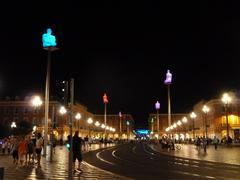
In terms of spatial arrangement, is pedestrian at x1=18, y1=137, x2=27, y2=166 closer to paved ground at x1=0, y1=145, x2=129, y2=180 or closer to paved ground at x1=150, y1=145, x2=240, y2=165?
paved ground at x1=0, y1=145, x2=129, y2=180

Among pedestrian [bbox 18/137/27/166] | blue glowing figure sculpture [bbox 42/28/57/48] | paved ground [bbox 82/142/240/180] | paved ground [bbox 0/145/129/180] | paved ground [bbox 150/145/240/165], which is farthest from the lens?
blue glowing figure sculpture [bbox 42/28/57/48]

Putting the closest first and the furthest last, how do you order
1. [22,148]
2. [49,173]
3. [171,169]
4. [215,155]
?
[49,173] < [171,169] < [22,148] < [215,155]

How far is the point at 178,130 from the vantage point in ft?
520

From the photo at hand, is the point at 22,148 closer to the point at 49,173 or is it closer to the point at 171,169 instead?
the point at 49,173

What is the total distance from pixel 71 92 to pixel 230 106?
10337 cm

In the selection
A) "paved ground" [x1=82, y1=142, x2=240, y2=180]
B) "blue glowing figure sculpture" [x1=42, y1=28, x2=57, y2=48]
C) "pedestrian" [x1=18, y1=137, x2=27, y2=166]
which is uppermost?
"blue glowing figure sculpture" [x1=42, y1=28, x2=57, y2=48]

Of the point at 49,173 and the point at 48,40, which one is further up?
the point at 48,40

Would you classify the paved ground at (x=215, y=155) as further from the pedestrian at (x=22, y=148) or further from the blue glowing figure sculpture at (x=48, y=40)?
the blue glowing figure sculpture at (x=48, y=40)

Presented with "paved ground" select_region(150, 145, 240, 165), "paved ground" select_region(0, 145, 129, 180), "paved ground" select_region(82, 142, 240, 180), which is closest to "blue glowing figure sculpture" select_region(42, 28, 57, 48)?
"paved ground" select_region(82, 142, 240, 180)

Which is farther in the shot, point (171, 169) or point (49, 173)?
point (171, 169)

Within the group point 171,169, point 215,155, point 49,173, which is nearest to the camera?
point 49,173

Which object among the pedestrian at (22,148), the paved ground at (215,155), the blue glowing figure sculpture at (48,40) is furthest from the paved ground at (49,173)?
the blue glowing figure sculpture at (48,40)

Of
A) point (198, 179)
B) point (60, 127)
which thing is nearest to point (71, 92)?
point (198, 179)

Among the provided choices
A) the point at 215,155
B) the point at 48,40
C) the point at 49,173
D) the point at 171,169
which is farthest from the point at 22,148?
the point at 215,155
